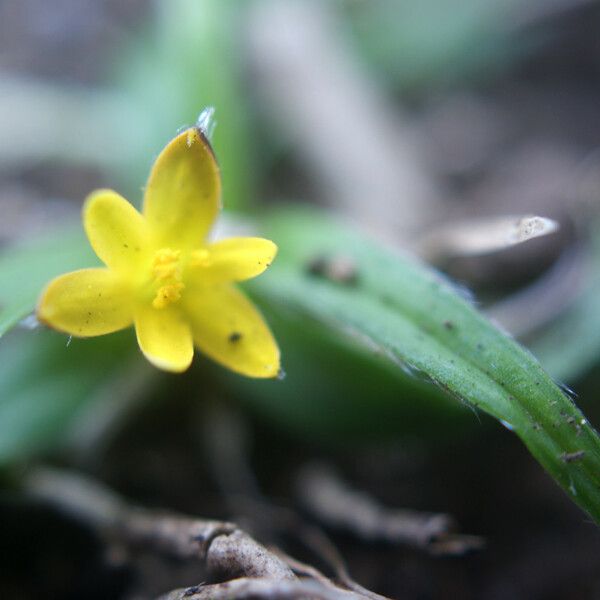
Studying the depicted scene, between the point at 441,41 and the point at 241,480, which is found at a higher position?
A: the point at 441,41

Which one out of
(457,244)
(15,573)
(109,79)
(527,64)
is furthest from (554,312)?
(109,79)

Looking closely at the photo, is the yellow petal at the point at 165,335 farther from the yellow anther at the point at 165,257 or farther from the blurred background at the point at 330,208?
the blurred background at the point at 330,208

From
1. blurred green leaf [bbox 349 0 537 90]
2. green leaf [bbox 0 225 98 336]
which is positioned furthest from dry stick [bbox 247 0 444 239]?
green leaf [bbox 0 225 98 336]

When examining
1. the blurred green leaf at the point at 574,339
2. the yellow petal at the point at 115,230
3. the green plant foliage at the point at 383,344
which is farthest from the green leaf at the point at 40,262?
the blurred green leaf at the point at 574,339

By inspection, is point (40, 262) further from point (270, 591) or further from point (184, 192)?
point (270, 591)

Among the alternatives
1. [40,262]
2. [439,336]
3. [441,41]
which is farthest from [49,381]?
[441,41]

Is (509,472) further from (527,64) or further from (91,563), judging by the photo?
(527,64)
